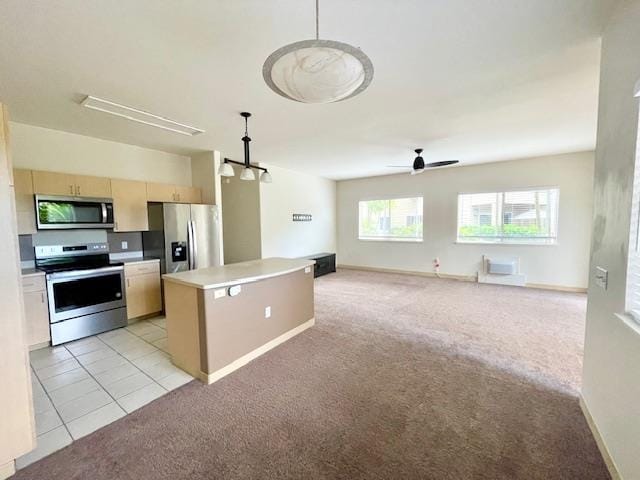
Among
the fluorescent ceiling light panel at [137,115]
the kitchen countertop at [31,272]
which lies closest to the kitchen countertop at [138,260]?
the kitchen countertop at [31,272]

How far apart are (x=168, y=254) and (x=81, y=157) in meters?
1.80

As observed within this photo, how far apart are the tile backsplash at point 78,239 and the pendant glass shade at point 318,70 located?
12.5 feet

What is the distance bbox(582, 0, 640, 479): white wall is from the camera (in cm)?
138

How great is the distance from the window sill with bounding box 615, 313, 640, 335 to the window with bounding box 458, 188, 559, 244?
5.03m

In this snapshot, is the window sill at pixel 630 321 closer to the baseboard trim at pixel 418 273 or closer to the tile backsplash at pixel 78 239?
the baseboard trim at pixel 418 273

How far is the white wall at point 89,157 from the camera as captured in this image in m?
3.36

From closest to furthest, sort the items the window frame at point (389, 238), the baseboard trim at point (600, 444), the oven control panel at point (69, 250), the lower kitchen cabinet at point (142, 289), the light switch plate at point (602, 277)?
the baseboard trim at point (600, 444), the light switch plate at point (602, 277), the oven control panel at point (69, 250), the lower kitchen cabinet at point (142, 289), the window frame at point (389, 238)

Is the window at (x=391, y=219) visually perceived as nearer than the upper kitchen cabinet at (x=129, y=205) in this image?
No

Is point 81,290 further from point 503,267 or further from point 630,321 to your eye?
point 503,267

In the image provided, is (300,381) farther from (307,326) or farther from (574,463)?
(574,463)

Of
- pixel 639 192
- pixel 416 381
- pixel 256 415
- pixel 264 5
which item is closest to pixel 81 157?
pixel 264 5

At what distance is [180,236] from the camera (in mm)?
4152

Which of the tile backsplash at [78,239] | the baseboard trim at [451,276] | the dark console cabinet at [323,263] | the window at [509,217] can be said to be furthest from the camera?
the dark console cabinet at [323,263]

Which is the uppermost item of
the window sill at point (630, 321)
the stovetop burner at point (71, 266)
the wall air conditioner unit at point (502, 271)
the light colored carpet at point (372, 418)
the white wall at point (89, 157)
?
the white wall at point (89, 157)
